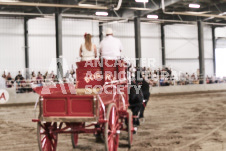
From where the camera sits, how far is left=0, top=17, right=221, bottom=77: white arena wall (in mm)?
25672

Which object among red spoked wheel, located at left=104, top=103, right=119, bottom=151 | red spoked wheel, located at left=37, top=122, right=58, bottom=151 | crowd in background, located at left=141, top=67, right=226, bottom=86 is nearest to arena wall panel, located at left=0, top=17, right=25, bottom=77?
crowd in background, located at left=141, top=67, right=226, bottom=86

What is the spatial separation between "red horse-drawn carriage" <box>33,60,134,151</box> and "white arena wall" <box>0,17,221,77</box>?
17.6m

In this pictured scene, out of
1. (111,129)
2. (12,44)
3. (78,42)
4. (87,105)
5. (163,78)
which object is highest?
(78,42)

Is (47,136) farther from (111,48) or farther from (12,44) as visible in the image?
(12,44)

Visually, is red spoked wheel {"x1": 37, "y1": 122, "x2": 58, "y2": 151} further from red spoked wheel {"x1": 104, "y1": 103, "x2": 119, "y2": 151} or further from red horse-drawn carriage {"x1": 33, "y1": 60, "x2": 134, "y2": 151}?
red spoked wheel {"x1": 104, "y1": 103, "x2": 119, "y2": 151}

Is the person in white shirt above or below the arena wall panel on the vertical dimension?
below

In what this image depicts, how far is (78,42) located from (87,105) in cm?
2368

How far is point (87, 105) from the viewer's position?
4.92 m

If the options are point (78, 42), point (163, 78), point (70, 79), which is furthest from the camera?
point (78, 42)

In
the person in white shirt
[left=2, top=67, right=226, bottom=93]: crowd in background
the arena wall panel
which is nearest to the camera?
the person in white shirt

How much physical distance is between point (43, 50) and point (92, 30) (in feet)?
15.4
